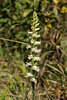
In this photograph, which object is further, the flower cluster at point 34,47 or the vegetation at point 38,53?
the vegetation at point 38,53

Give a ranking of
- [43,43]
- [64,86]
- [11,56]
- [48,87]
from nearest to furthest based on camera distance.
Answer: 1. [64,86]
2. [48,87]
3. [43,43]
4. [11,56]

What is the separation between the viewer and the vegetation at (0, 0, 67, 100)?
7.75 feet

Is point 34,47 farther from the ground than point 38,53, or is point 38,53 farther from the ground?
point 34,47

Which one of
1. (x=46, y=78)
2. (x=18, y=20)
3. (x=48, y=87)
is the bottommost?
(x=48, y=87)

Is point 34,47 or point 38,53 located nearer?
→ point 34,47

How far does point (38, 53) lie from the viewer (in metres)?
2.90

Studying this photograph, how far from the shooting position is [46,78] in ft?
8.15

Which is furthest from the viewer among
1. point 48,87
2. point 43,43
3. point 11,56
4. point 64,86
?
point 11,56

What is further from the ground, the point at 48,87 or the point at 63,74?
the point at 63,74

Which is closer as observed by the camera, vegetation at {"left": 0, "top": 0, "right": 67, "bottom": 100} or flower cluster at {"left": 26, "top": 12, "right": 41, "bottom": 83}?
A: flower cluster at {"left": 26, "top": 12, "right": 41, "bottom": 83}

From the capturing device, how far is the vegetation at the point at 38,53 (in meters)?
2.36

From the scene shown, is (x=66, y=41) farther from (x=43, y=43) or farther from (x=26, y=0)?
(x=26, y=0)

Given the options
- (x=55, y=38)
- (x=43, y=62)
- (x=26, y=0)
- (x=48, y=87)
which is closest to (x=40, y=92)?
(x=48, y=87)

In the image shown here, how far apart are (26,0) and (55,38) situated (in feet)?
3.91
